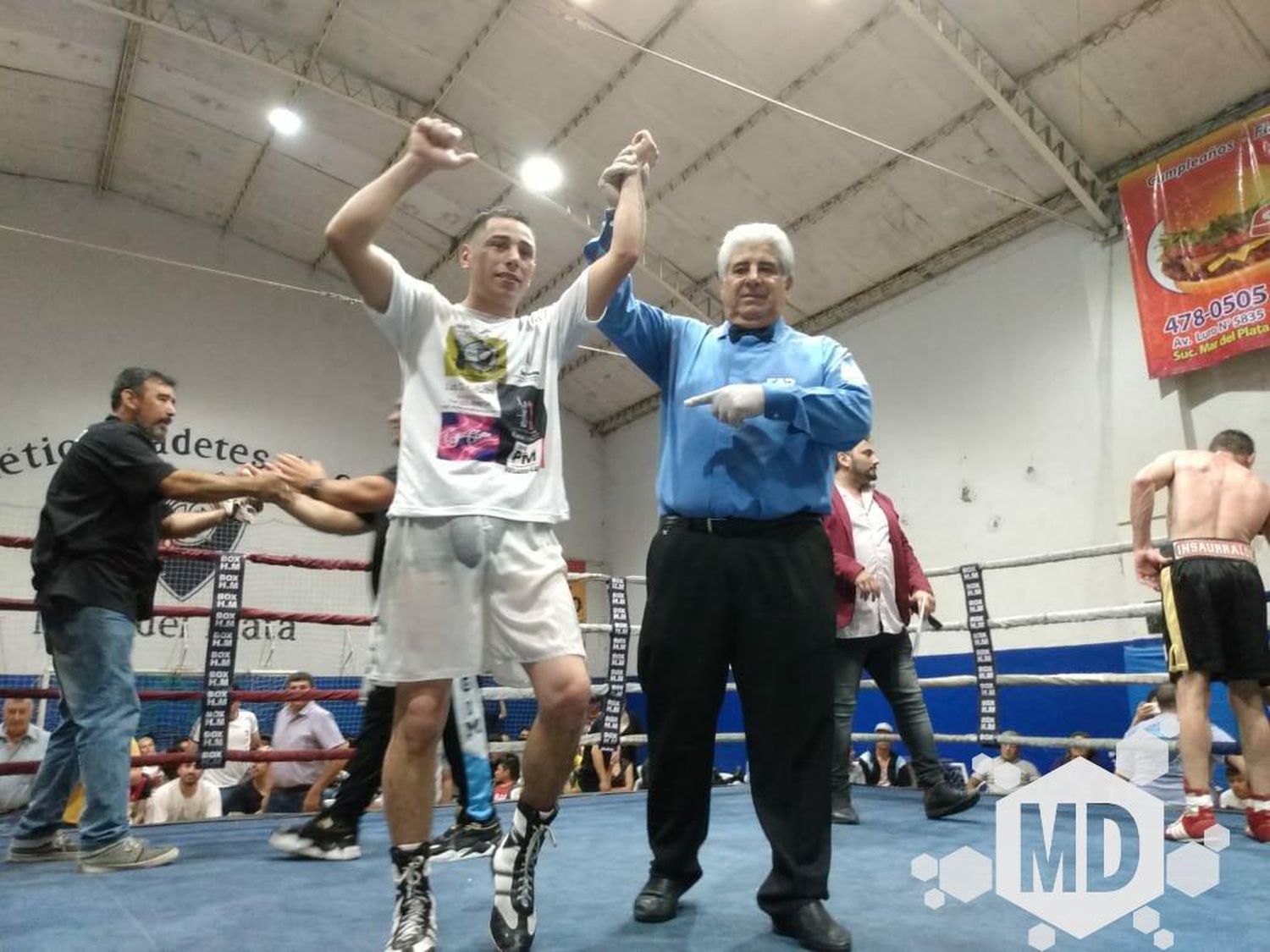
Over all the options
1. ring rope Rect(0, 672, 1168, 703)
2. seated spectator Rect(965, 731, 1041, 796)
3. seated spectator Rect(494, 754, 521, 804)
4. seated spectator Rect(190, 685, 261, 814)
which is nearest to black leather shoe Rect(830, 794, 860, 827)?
ring rope Rect(0, 672, 1168, 703)

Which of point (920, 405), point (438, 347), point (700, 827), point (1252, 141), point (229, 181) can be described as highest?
point (229, 181)

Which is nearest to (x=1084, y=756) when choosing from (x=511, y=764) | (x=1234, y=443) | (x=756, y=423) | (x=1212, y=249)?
(x=1234, y=443)

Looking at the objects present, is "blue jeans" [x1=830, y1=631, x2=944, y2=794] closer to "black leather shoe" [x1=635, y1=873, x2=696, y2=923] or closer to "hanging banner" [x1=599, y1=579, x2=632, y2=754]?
"hanging banner" [x1=599, y1=579, x2=632, y2=754]

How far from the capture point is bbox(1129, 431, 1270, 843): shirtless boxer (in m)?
2.88

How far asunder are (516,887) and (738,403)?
1.01 m

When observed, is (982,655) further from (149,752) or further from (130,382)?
(149,752)

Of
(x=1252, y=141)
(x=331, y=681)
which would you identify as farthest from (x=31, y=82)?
(x=1252, y=141)

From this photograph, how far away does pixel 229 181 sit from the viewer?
10.9 m

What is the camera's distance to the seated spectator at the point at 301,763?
486cm

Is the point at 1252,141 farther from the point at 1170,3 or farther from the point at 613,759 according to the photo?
the point at 613,759

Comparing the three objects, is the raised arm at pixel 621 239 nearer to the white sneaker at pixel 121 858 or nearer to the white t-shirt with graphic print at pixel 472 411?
the white t-shirt with graphic print at pixel 472 411

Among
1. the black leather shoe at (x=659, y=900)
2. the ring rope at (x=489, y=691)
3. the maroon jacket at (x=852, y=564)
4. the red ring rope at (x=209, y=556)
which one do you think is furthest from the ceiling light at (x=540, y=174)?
the black leather shoe at (x=659, y=900)

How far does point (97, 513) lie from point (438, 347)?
5.15 ft

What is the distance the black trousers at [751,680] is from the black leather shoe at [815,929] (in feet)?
0.16
